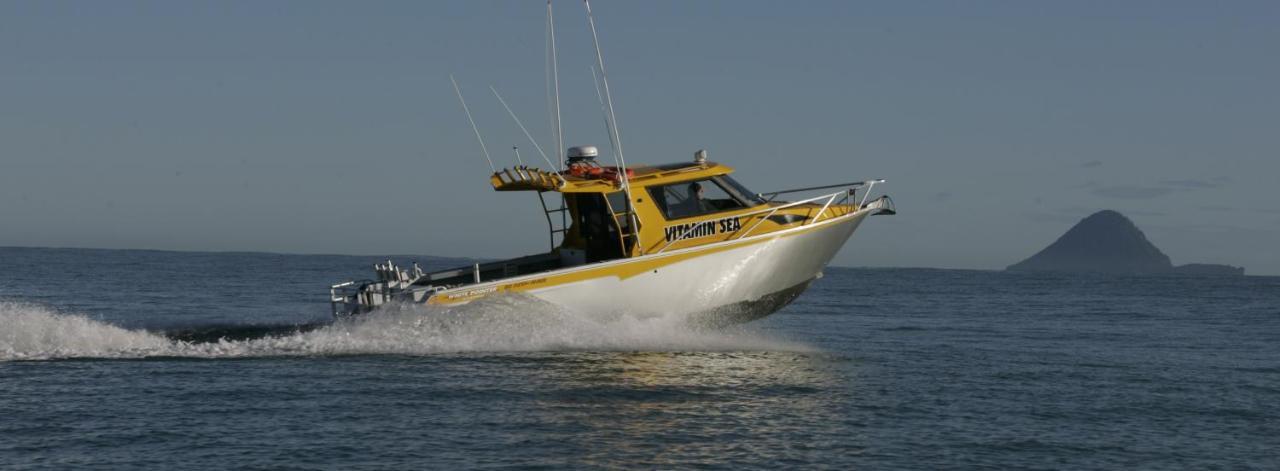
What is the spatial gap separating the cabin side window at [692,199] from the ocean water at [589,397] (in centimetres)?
200

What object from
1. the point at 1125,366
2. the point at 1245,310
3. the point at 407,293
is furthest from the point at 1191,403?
the point at 1245,310

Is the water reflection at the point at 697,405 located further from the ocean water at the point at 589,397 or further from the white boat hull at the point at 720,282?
the white boat hull at the point at 720,282

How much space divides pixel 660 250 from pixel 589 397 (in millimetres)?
5335

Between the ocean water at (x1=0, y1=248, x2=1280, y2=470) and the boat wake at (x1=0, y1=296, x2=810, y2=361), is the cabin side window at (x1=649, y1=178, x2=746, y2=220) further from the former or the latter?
the ocean water at (x1=0, y1=248, x2=1280, y2=470)

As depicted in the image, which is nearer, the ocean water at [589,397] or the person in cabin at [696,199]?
the ocean water at [589,397]

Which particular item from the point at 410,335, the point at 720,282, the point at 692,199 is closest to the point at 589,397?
the point at 410,335

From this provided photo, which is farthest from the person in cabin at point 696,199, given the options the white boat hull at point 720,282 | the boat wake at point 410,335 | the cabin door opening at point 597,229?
the boat wake at point 410,335

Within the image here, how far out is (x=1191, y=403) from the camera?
55.3 ft

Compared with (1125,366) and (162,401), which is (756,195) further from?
(162,401)

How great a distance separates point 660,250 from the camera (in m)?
20.9

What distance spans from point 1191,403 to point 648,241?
8.58 m

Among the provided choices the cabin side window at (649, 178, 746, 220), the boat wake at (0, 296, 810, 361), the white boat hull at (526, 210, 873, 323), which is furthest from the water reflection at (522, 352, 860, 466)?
the cabin side window at (649, 178, 746, 220)

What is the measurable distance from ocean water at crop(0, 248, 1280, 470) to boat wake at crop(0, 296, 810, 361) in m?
0.04

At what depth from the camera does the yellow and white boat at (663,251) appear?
2034 centimetres
